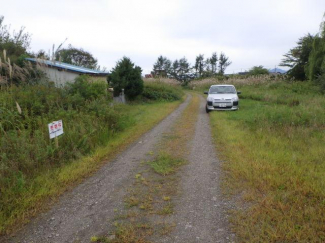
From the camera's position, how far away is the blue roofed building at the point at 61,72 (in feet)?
21.5

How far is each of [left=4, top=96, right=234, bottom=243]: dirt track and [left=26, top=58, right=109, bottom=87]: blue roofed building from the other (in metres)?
3.99

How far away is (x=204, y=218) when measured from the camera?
271cm

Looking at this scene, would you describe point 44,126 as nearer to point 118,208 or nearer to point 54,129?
point 54,129

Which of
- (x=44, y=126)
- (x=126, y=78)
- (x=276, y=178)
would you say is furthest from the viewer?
(x=126, y=78)

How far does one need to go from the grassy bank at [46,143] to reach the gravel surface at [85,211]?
0.23m

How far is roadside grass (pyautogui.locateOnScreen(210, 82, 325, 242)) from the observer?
2414mm

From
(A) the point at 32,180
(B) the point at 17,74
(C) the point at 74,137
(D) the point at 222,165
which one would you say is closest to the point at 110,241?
(A) the point at 32,180

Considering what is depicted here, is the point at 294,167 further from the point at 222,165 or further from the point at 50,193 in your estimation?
the point at 50,193

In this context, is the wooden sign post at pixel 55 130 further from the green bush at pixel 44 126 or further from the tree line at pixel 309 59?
the tree line at pixel 309 59

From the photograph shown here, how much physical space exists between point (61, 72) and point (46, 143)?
10137 millimetres

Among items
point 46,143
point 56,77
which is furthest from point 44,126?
point 56,77

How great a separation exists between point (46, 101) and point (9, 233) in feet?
14.6

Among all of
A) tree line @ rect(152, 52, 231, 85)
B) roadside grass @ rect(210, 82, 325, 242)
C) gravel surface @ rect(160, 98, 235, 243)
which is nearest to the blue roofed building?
gravel surface @ rect(160, 98, 235, 243)

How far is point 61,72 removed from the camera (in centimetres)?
1334
